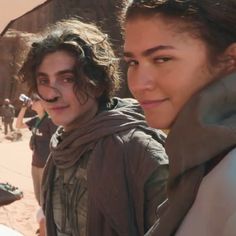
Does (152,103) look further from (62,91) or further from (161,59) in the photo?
(62,91)

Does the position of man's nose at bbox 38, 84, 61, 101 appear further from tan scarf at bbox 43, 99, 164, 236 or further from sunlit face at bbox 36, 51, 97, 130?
tan scarf at bbox 43, 99, 164, 236

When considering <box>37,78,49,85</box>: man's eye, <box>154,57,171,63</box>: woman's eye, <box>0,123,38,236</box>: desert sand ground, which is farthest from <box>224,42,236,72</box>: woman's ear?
<box>0,123,38,236</box>: desert sand ground

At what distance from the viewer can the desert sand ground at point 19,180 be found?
290 inches

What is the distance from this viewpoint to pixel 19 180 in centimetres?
1052

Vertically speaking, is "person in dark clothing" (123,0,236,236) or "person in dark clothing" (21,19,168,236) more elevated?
"person in dark clothing" (123,0,236,236)

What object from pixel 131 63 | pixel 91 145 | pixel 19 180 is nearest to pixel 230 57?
pixel 131 63

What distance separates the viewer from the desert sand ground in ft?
24.1

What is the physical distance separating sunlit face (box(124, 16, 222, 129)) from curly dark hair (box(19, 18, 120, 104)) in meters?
0.85

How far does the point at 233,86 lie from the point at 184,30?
0.14m

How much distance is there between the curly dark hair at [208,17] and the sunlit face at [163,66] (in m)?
0.02

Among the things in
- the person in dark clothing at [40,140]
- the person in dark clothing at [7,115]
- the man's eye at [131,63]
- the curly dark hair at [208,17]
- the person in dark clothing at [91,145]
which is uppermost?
the curly dark hair at [208,17]

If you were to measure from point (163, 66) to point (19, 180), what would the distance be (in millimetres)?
9691

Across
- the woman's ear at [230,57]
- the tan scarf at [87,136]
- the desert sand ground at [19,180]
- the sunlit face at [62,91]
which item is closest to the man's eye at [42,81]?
the sunlit face at [62,91]

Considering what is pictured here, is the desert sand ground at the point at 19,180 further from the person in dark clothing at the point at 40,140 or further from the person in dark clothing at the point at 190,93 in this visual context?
the person in dark clothing at the point at 190,93
